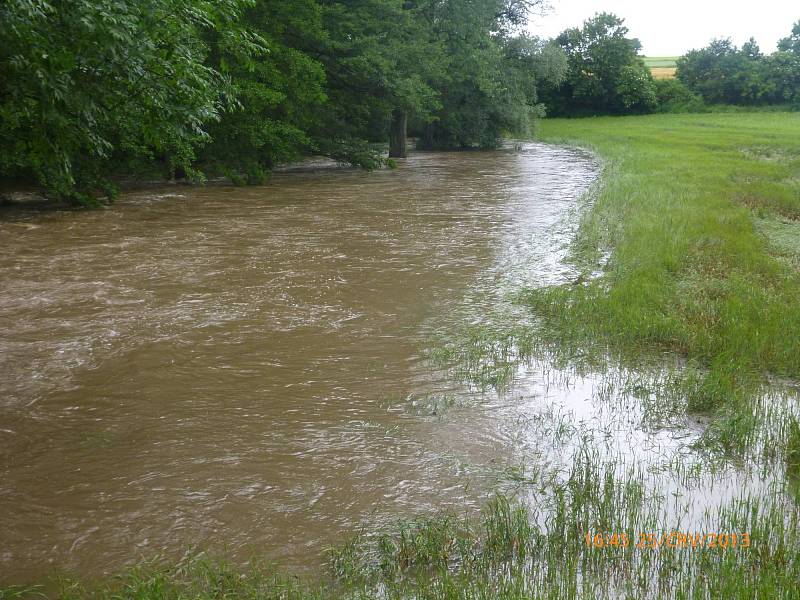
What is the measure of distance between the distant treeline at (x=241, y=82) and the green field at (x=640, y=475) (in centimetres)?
403

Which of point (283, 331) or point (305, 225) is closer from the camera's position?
point (283, 331)

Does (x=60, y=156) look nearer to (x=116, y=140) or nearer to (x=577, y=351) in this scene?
(x=577, y=351)

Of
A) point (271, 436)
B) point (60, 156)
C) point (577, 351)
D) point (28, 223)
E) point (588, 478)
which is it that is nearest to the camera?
point (588, 478)

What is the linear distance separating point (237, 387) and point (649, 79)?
76734mm

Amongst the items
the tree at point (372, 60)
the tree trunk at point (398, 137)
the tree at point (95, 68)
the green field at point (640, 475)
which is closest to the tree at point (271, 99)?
the tree at point (372, 60)

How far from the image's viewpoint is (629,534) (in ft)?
14.6

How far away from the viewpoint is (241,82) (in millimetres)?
20609

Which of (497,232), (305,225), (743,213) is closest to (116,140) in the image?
(305,225)

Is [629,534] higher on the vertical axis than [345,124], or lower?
lower

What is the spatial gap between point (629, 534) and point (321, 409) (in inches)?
119

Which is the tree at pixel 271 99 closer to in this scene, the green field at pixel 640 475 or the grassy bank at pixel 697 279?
the grassy bank at pixel 697 279

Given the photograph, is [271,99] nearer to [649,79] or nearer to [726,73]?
[649,79]
